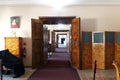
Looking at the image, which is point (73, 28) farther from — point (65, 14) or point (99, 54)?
point (99, 54)

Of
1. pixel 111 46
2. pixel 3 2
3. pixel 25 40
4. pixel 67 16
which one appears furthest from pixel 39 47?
pixel 111 46

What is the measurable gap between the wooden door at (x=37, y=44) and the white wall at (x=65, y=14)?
0.38 metres

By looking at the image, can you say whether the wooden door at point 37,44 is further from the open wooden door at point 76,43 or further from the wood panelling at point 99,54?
the wood panelling at point 99,54

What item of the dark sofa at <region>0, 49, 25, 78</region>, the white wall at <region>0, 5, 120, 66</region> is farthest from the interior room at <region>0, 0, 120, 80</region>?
the dark sofa at <region>0, 49, 25, 78</region>

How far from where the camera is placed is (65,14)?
9680mm

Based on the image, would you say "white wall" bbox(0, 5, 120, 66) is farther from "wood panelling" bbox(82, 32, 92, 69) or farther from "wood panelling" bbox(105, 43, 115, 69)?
"wood panelling" bbox(105, 43, 115, 69)

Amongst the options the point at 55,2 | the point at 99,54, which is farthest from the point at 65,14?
the point at 99,54

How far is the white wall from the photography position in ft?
31.5

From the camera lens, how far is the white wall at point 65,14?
9.61 metres

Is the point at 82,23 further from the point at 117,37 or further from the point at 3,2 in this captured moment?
the point at 3,2

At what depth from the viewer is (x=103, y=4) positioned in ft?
31.2

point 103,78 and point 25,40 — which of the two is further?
point 25,40

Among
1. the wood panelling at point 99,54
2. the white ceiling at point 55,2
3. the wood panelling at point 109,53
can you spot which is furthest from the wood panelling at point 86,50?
the white ceiling at point 55,2

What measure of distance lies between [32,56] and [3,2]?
2.62 m
